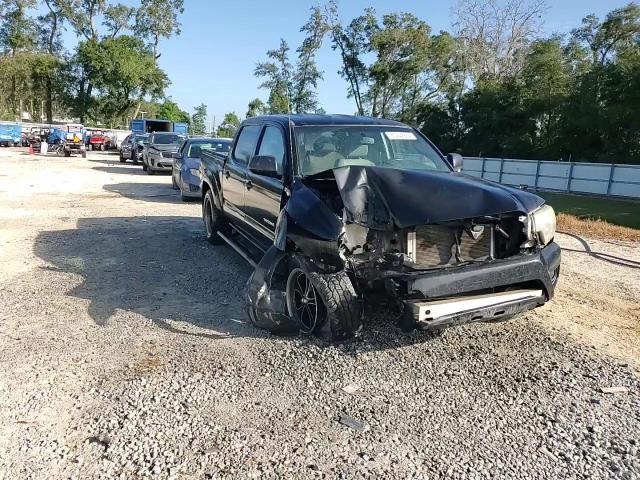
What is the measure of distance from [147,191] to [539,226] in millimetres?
13447

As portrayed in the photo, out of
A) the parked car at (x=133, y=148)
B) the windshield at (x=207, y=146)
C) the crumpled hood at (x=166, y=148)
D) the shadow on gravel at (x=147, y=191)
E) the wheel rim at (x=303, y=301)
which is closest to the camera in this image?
the wheel rim at (x=303, y=301)

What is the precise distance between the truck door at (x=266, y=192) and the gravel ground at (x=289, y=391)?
81 centimetres

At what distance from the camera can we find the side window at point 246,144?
6064mm

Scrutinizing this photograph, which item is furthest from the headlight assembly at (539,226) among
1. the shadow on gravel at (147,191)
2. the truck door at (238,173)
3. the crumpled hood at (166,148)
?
the crumpled hood at (166,148)

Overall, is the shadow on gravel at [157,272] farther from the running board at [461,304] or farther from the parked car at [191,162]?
the parked car at [191,162]

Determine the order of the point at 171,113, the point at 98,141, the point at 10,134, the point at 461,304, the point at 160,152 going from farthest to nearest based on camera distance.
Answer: the point at 171,113
the point at 10,134
the point at 98,141
the point at 160,152
the point at 461,304

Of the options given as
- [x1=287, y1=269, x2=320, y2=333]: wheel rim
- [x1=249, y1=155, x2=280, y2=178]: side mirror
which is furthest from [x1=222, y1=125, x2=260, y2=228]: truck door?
[x1=287, y1=269, x2=320, y2=333]: wheel rim

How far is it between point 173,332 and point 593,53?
46110 mm

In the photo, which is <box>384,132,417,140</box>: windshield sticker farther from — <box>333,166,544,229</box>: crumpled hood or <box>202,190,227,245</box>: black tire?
<box>202,190,227,245</box>: black tire

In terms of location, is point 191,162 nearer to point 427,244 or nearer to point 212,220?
point 212,220

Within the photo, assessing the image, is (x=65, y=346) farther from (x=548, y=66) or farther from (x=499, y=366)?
(x=548, y=66)

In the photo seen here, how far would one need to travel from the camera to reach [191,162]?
1245 centimetres

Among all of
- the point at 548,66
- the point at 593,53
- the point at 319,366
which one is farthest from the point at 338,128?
the point at 593,53

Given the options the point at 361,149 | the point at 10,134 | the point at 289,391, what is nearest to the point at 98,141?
the point at 10,134
